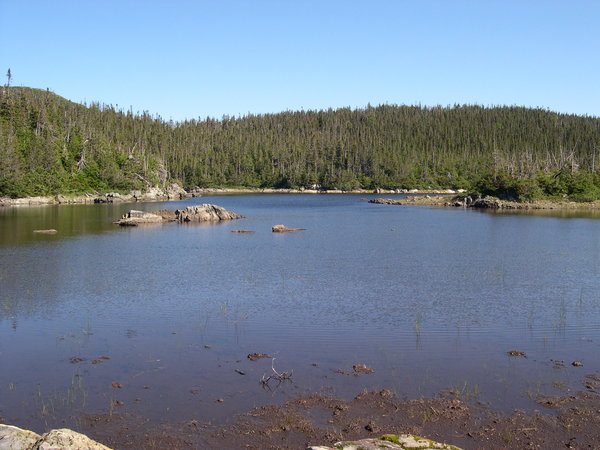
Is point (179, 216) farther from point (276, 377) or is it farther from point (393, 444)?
point (393, 444)

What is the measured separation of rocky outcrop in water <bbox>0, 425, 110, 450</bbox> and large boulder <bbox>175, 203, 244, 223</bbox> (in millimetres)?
69024

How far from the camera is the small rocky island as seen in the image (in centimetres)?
7292

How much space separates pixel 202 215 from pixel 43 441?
70.6 m

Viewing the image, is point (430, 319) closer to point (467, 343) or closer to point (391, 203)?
point (467, 343)

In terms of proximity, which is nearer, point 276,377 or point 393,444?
point 393,444

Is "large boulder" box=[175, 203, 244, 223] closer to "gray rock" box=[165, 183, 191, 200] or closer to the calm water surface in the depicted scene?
the calm water surface

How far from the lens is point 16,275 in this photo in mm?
33719

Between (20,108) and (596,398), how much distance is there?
162 meters

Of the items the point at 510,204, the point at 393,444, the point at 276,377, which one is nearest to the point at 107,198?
the point at 510,204

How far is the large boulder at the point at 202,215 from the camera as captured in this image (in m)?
77.5

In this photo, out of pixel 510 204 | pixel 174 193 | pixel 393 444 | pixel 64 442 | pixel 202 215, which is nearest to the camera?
Result: pixel 64 442

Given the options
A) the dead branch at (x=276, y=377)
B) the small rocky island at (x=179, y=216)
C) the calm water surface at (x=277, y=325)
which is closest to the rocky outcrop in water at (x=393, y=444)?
the calm water surface at (x=277, y=325)

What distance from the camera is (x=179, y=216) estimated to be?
78.9 metres

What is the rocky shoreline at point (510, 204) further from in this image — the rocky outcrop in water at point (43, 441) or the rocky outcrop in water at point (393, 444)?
the rocky outcrop in water at point (43, 441)
